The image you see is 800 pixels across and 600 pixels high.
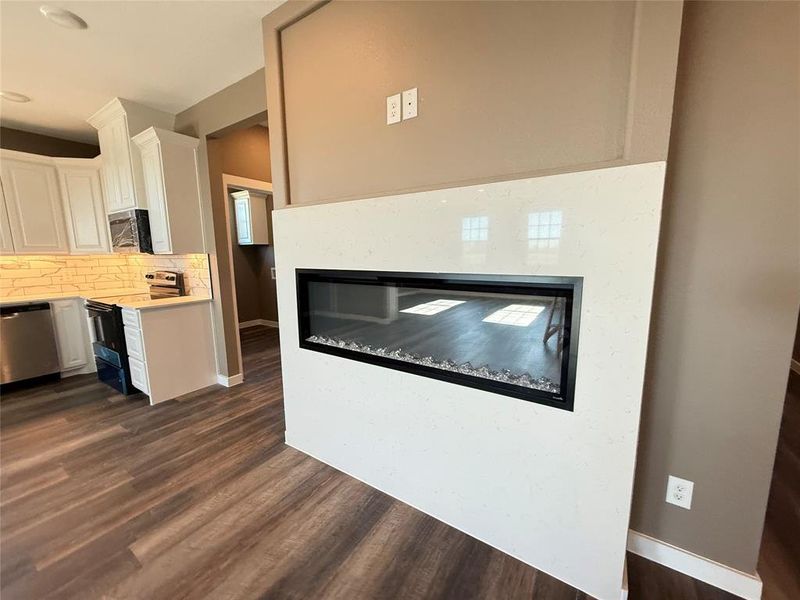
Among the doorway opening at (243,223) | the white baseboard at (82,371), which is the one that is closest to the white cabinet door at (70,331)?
the white baseboard at (82,371)

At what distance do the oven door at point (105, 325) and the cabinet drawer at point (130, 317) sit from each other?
118mm

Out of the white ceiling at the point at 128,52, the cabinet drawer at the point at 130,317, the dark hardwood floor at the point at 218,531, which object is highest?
the white ceiling at the point at 128,52

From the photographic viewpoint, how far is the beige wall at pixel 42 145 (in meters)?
3.38

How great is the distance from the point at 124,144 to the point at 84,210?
117 cm

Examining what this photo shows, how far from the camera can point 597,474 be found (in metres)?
1.26

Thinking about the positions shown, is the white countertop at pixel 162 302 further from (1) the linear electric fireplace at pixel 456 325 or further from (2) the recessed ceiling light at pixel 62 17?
(2) the recessed ceiling light at pixel 62 17

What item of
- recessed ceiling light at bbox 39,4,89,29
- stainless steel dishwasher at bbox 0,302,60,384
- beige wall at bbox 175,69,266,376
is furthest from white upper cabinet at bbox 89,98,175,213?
stainless steel dishwasher at bbox 0,302,60,384

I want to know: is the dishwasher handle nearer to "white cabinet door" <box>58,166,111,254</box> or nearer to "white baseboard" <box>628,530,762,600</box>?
"white cabinet door" <box>58,166,111,254</box>

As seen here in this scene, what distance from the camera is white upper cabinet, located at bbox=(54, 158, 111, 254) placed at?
3527mm

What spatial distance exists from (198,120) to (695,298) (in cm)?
374

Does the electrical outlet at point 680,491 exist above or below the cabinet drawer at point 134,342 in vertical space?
below

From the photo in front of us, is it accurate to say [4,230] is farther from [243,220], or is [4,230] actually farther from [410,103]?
[410,103]

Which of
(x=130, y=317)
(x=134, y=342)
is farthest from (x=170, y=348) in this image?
(x=130, y=317)

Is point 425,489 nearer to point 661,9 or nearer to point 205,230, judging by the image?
Result: point 661,9
